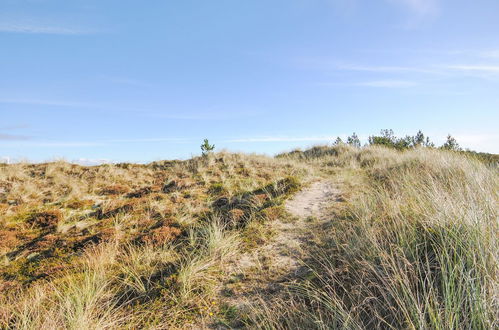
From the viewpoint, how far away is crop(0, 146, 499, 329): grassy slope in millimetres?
2982

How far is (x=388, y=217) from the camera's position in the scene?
497 centimetres

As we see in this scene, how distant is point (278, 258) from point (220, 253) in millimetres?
1119

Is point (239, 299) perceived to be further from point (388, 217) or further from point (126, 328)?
point (388, 217)

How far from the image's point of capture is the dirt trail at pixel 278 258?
416 centimetres

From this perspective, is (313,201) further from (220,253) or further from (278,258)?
(220,253)

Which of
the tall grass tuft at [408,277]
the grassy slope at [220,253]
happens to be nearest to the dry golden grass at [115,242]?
the grassy slope at [220,253]

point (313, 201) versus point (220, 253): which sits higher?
point (313, 201)

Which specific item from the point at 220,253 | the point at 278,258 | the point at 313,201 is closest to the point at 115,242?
the point at 220,253

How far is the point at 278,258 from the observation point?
5.09m

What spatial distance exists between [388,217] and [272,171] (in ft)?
27.8

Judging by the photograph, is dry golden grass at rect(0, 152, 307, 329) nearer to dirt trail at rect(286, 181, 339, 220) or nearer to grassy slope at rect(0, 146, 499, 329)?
grassy slope at rect(0, 146, 499, 329)

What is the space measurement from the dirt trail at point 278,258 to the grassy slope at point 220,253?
240 mm

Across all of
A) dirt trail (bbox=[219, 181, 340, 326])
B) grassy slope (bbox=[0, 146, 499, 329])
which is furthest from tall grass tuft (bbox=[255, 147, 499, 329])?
dirt trail (bbox=[219, 181, 340, 326])

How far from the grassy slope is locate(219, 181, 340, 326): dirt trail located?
24cm
